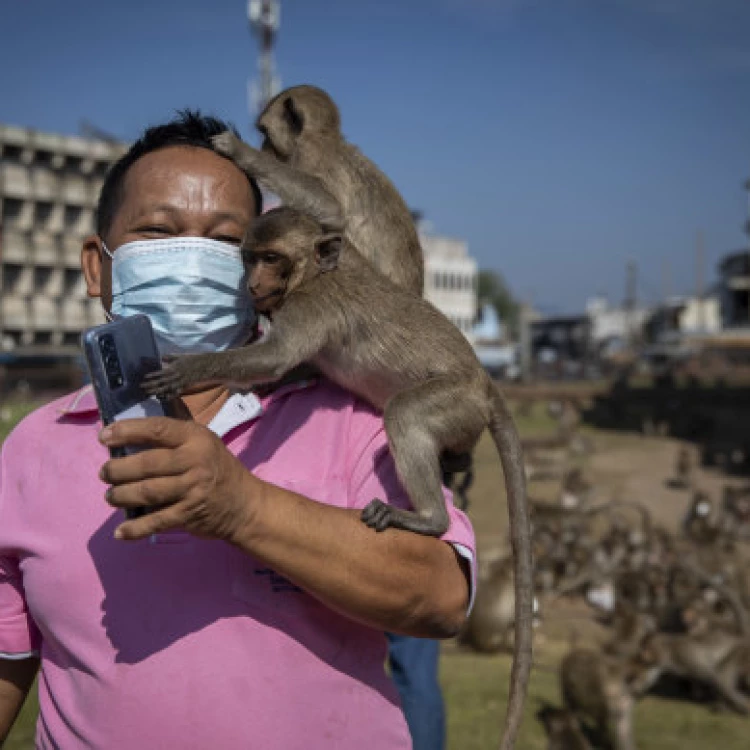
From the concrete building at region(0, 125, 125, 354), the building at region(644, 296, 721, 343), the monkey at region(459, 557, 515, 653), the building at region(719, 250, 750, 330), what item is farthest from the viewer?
the building at region(644, 296, 721, 343)

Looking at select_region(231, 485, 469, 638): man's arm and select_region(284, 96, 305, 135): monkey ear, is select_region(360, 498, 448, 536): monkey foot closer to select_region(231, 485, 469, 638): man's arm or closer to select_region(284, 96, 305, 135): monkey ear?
select_region(231, 485, 469, 638): man's arm

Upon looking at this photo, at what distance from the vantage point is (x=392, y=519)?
174 centimetres

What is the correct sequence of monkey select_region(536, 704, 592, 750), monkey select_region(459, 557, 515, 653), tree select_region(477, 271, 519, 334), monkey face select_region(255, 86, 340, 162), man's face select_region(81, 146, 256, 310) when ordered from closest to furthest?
man's face select_region(81, 146, 256, 310)
monkey face select_region(255, 86, 340, 162)
monkey select_region(536, 704, 592, 750)
monkey select_region(459, 557, 515, 653)
tree select_region(477, 271, 519, 334)

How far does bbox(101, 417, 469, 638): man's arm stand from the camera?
52.2 inches

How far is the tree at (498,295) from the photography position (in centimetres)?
9106

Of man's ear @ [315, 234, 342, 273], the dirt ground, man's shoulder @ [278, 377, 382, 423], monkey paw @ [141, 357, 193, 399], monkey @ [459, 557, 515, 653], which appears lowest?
the dirt ground

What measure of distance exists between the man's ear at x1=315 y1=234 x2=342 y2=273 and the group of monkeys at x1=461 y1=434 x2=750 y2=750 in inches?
155

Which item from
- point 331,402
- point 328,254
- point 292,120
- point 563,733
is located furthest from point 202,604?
point 563,733

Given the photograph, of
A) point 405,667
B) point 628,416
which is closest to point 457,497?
point 405,667

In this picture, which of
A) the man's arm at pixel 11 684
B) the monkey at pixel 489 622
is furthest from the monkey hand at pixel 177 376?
the monkey at pixel 489 622

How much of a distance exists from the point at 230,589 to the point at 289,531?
240 mm

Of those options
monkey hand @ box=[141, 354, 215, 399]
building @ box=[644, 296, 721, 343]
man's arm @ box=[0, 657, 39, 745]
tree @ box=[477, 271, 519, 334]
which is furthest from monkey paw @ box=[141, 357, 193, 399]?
tree @ box=[477, 271, 519, 334]

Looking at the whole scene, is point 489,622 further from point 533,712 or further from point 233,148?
point 233,148

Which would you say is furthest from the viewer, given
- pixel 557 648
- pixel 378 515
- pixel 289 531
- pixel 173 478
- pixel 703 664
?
pixel 557 648
